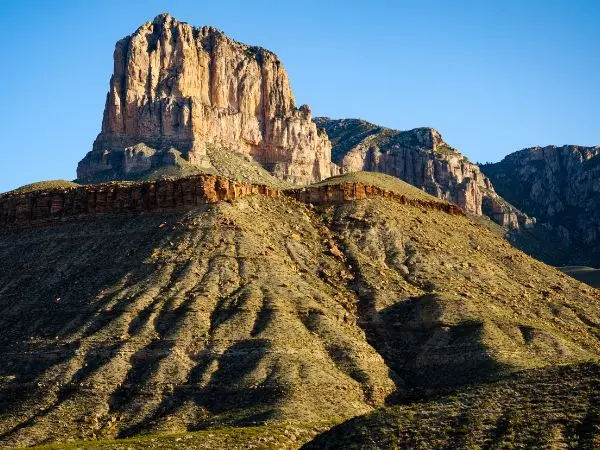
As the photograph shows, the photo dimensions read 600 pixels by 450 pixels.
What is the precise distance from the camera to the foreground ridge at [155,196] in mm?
123938

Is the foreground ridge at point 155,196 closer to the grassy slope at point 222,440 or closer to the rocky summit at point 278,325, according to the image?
the rocky summit at point 278,325

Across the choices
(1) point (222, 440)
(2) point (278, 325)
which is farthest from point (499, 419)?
(2) point (278, 325)

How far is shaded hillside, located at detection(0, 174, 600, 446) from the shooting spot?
8875 cm

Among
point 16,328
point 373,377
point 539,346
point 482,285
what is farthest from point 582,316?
point 16,328

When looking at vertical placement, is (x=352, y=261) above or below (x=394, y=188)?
below

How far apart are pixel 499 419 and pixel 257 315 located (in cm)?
3918

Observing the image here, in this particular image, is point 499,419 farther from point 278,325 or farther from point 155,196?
point 155,196

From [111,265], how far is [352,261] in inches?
963

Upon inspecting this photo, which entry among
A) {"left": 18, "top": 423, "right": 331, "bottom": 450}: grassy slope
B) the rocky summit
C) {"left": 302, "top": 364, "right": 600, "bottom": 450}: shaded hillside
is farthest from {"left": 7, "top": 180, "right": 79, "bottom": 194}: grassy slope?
{"left": 302, "top": 364, "right": 600, "bottom": 450}: shaded hillside

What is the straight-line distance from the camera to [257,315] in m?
99.9

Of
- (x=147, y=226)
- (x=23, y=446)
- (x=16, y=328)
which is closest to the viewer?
(x=23, y=446)

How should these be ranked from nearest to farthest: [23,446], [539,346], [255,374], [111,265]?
[23,446] → [255,374] → [539,346] → [111,265]

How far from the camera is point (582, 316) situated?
114m

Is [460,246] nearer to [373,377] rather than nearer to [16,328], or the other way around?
[373,377]
